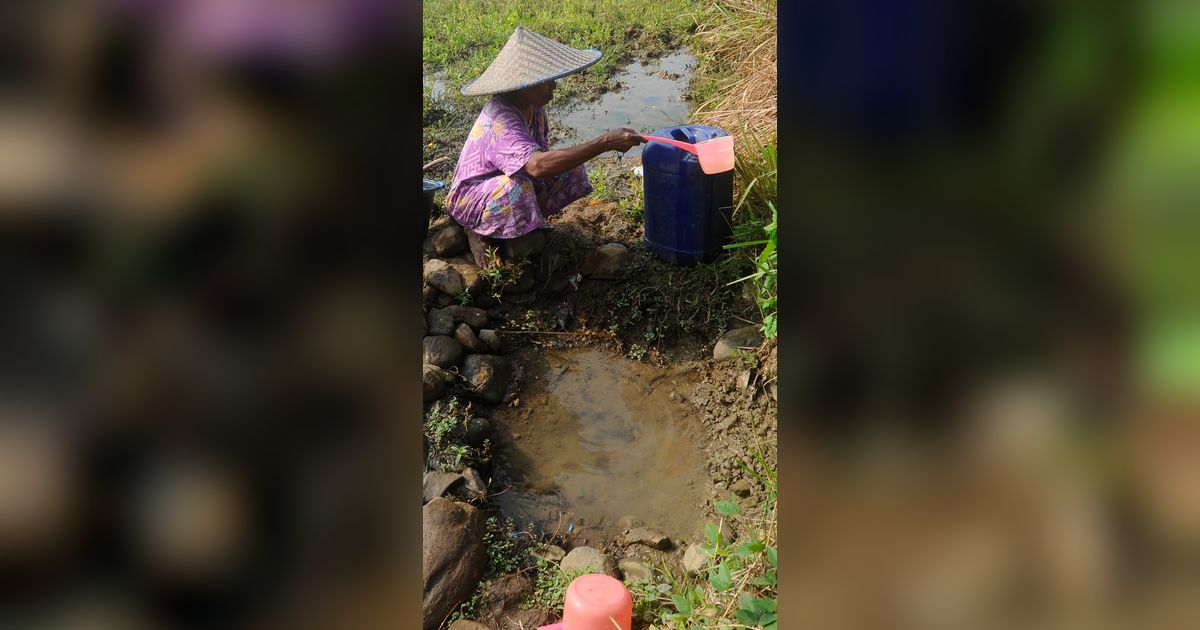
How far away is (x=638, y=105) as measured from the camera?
7.17 metres

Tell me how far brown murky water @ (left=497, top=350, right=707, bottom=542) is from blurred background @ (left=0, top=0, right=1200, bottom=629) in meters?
2.80

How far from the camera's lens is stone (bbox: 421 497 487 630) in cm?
295

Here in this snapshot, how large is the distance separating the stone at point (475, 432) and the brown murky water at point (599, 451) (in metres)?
0.16

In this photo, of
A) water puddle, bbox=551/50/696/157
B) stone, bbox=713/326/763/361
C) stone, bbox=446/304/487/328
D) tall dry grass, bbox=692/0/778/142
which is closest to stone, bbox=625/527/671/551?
stone, bbox=713/326/763/361

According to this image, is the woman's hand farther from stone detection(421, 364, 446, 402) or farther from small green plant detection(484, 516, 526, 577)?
small green plant detection(484, 516, 526, 577)

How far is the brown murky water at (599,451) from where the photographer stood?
11.9 feet

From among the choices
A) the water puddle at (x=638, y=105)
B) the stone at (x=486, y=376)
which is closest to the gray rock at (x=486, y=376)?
the stone at (x=486, y=376)

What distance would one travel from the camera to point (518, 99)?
4762 mm
